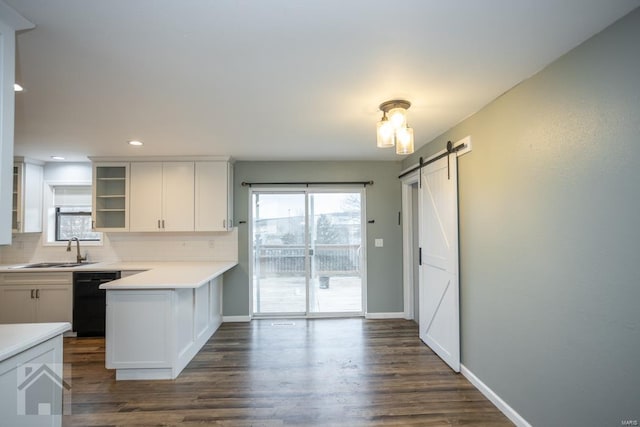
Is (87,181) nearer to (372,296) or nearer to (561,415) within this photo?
(372,296)

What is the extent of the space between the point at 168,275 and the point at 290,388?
1788 millimetres

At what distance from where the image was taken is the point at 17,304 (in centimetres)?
393

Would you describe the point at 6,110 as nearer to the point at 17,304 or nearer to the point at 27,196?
the point at 17,304

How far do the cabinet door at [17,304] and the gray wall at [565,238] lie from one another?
529cm

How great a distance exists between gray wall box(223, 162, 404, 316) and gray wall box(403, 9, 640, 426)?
203 cm

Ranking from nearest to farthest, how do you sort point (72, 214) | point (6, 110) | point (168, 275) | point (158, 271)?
1. point (6, 110)
2. point (168, 275)
3. point (158, 271)
4. point (72, 214)

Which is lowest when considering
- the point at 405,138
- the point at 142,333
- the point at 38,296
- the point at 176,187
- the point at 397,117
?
the point at 142,333

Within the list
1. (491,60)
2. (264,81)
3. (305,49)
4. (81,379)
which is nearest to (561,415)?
(491,60)

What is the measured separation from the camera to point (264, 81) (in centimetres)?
205

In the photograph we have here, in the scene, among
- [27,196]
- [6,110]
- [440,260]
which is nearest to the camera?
[6,110]

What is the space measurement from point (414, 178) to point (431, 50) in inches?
101

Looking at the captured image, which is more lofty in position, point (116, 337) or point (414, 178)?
point (414, 178)

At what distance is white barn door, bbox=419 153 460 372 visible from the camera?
2973 millimetres
